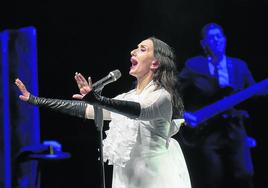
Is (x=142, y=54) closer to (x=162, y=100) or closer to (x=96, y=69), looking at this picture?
(x=162, y=100)

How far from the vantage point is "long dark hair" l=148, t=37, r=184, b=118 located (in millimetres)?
2488

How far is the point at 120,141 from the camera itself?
2.39m

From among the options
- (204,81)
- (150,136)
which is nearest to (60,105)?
(150,136)

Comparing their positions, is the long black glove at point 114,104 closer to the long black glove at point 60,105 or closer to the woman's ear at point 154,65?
the woman's ear at point 154,65

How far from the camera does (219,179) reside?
3803 mm

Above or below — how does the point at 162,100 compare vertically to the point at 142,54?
below

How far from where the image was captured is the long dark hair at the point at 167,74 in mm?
2488

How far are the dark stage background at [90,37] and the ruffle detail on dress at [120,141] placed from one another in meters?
1.64

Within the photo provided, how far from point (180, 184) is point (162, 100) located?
0.45 m

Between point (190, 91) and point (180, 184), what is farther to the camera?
point (190, 91)

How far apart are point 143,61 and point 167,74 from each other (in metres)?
0.14

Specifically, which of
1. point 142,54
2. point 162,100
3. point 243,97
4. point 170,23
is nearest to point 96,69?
point 170,23

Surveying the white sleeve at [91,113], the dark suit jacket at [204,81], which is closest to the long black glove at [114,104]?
the white sleeve at [91,113]
